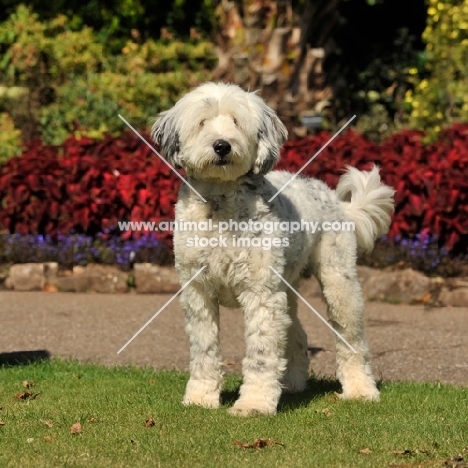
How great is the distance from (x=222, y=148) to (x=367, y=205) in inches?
60.3

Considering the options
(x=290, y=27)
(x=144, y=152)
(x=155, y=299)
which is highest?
(x=290, y=27)

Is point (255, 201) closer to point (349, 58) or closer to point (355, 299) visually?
point (355, 299)

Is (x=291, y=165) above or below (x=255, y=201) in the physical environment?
below

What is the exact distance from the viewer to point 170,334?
7.93 metres

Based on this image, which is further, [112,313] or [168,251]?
[168,251]

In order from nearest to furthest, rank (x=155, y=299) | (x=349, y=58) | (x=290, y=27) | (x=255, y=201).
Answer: (x=255, y=201) < (x=155, y=299) < (x=290, y=27) < (x=349, y=58)

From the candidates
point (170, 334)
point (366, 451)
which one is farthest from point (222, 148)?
point (170, 334)

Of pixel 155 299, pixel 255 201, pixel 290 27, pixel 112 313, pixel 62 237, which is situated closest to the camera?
pixel 255 201

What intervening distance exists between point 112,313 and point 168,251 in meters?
1.18

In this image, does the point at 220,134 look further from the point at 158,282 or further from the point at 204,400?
the point at 158,282

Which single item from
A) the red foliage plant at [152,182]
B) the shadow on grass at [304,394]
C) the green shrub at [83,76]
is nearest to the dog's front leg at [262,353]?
the shadow on grass at [304,394]

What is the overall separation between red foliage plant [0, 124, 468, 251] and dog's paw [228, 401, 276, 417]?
4227 millimetres

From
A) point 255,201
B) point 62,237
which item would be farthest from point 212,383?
point 62,237

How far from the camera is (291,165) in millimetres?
9953
